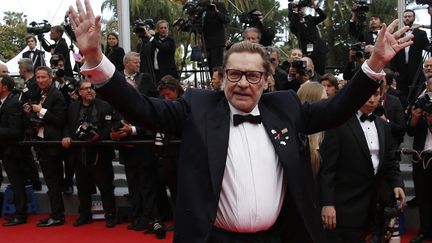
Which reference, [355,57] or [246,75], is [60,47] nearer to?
[355,57]

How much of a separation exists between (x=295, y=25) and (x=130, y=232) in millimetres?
3773

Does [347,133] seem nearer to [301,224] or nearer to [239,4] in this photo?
[301,224]

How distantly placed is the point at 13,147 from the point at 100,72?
5956 millimetres

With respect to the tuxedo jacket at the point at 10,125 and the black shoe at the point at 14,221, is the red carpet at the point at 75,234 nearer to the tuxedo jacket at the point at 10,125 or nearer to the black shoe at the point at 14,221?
the black shoe at the point at 14,221

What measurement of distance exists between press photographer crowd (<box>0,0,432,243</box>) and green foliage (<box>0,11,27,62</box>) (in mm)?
20700

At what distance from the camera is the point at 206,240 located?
2.62 m

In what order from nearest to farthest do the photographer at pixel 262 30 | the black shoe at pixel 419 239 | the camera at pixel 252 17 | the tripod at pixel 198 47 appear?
the black shoe at pixel 419 239
the photographer at pixel 262 30
the camera at pixel 252 17
the tripod at pixel 198 47

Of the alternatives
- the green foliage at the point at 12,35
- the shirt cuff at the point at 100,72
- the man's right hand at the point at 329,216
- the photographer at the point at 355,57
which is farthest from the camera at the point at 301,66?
the green foliage at the point at 12,35

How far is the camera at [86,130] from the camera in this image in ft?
24.4

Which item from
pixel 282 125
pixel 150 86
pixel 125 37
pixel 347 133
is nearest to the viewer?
pixel 282 125

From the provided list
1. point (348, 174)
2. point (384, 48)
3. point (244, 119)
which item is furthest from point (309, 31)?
point (244, 119)

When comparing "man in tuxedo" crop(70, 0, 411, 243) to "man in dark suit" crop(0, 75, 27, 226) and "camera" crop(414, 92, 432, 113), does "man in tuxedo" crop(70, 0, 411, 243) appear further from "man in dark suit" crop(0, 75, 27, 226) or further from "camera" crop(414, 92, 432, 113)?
"man in dark suit" crop(0, 75, 27, 226)

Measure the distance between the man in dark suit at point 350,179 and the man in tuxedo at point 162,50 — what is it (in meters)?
5.23

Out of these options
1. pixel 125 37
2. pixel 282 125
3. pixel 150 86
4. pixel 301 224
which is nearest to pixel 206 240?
pixel 301 224
